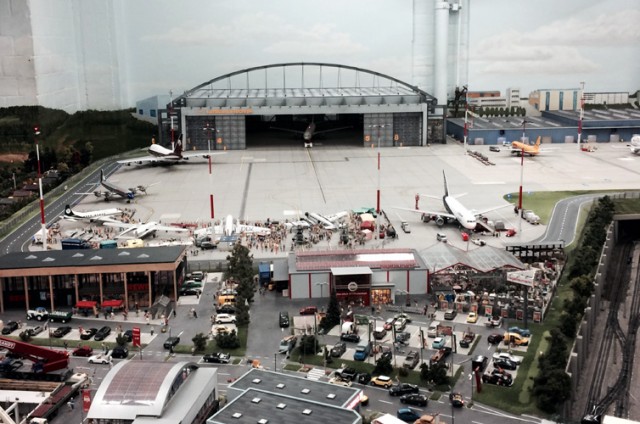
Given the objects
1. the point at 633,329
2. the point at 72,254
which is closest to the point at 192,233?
the point at 72,254

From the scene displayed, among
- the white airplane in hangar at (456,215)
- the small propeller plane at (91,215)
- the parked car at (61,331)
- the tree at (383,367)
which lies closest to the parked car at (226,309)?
the parked car at (61,331)

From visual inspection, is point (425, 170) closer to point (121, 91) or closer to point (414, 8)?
point (414, 8)

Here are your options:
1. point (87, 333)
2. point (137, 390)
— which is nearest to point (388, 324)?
point (137, 390)

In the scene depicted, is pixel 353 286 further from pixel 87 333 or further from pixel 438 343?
pixel 87 333

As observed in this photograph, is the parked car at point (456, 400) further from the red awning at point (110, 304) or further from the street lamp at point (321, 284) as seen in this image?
the red awning at point (110, 304)

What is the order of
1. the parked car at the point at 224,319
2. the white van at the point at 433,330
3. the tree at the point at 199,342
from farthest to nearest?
the parked car at the point at 224,319, the white van at the point at 433,330, the tree at the point at 199,342

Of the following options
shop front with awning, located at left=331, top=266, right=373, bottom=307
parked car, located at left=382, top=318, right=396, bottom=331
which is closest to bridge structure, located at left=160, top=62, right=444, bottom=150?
shop front with awning, located at left=331, top=266, right=373, bottom=307
